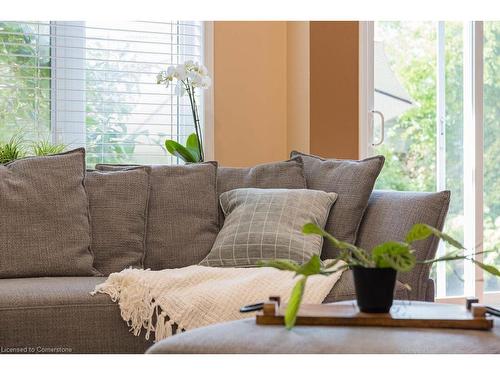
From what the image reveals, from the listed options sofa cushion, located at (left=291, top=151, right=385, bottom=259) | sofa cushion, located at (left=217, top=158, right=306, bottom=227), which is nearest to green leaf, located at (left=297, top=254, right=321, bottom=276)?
sofa cushion, located at (left=291, top=151, right=385, bottom=259)

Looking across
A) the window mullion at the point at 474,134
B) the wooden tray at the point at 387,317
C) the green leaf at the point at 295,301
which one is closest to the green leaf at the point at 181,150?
the window mullion at the point at 474,134

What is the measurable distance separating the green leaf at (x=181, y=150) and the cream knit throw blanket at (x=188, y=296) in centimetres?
141

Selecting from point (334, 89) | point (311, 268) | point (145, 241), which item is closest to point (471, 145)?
point (334, 89)

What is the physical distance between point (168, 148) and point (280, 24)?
1.03m

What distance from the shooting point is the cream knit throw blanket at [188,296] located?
2473 mm

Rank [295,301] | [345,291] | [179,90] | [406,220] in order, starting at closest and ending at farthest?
[295,301]
[345,291]
[406,220]
[179,90]

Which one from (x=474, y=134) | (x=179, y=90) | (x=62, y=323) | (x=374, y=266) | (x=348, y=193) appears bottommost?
(x=62, y=323)

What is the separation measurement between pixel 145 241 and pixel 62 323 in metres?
0.68

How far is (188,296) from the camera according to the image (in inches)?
99.0

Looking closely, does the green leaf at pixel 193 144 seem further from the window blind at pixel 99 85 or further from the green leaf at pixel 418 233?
the green leaf at pixel 418 233

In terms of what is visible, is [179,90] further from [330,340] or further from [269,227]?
[330,340]

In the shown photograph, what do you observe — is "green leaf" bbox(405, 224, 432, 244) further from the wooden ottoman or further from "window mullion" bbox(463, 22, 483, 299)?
"window mullion" bbox(463, 22, 483, 299)

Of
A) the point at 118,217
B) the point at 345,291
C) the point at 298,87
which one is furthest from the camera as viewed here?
the point at 298,87

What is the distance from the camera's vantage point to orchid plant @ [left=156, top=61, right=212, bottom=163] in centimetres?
388
